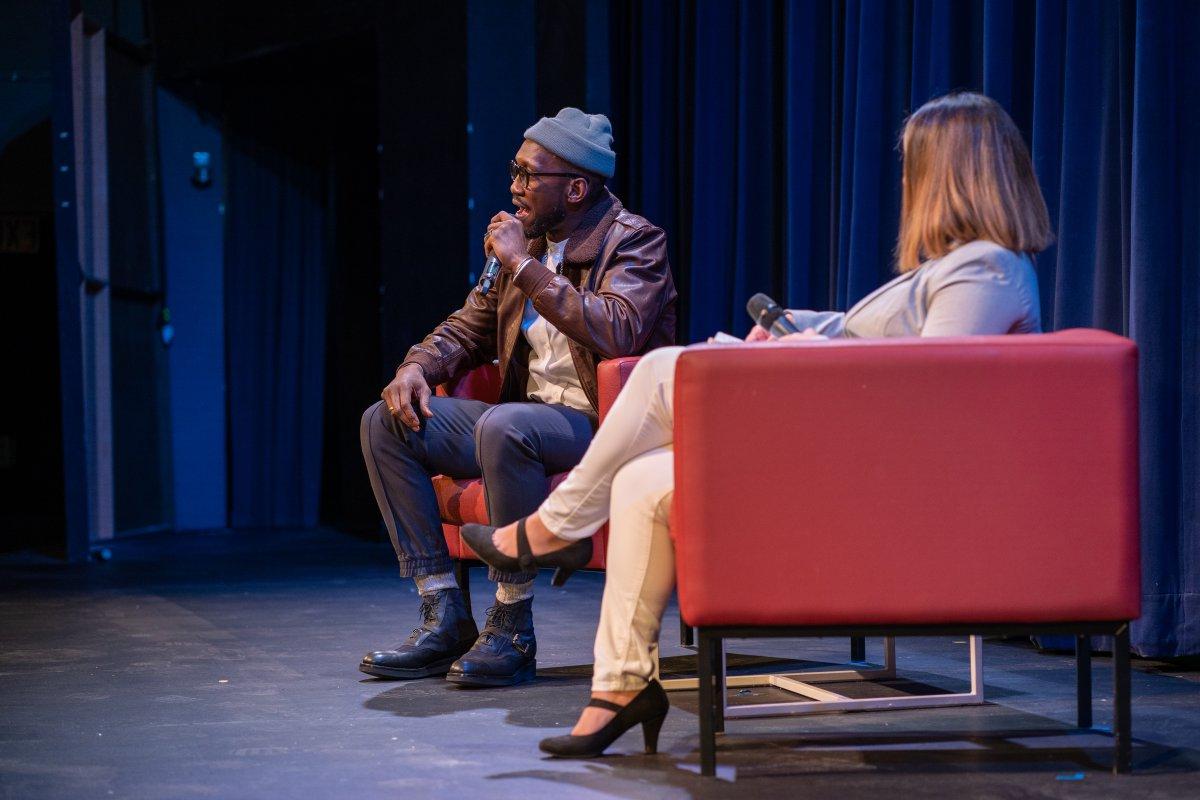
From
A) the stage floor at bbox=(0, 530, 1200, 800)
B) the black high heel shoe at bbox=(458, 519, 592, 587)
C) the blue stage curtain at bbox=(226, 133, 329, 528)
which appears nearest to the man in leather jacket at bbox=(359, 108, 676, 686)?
the stage floor at bbox=(0, 530, 1200, 800)

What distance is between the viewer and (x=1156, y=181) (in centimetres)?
278

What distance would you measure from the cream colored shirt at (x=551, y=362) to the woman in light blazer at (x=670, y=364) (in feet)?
2.51

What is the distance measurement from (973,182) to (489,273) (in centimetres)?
116

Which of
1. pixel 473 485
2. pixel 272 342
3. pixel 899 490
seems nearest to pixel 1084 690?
pixel 899 490

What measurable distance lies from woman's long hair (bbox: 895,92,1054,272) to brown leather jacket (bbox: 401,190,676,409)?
0.76 metres

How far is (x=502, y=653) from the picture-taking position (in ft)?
8.59

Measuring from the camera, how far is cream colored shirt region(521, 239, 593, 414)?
281 cm

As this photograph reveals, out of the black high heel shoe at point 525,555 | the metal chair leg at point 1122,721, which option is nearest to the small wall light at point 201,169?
the black high heel shoe at point 525,555

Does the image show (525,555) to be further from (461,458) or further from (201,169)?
(201,169)

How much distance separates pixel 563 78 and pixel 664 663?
10.4ft

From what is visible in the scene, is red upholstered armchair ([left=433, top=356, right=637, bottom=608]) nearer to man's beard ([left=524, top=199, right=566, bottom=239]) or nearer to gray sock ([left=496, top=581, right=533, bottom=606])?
gray sock ([left=496, top=581, right=533, bottom=606])

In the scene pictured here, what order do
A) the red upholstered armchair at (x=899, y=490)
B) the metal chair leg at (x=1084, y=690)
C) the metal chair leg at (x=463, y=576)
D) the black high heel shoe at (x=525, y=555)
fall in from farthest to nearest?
the metal chair leg at (x=463, y=576), the metal chair leg at (x=1084, y=690), the black high heel shoe at (x=525, y=555), the red upholstered armchair at (x=899, y=490)

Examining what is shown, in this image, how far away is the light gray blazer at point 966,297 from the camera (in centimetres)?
194

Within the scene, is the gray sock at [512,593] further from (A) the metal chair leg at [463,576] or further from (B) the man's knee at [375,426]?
(B) the man's knee at [375,426]
